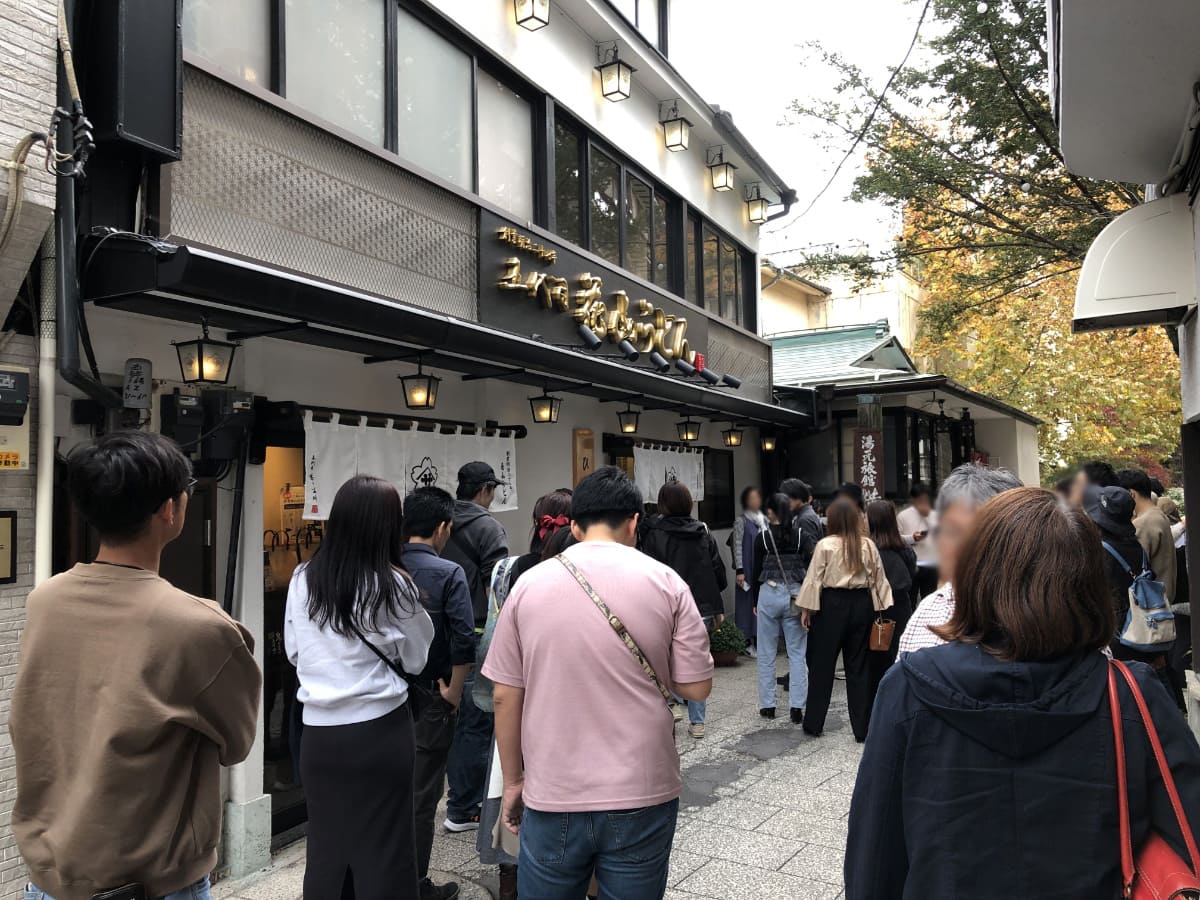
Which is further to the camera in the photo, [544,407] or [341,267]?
[544,407]

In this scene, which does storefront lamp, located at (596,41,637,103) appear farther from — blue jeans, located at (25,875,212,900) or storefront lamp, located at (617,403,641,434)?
blue jeans, located at (25,875,212,900)

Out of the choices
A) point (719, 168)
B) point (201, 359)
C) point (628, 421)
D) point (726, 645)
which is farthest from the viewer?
point (719, 168)

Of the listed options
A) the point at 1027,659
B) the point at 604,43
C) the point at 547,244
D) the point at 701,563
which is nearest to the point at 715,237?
the point at 604,43

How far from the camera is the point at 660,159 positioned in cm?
1196

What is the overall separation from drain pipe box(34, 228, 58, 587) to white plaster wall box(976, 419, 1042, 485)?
64.9ft

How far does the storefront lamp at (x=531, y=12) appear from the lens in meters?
8.63

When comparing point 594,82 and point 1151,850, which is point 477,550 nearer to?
point 1151,850

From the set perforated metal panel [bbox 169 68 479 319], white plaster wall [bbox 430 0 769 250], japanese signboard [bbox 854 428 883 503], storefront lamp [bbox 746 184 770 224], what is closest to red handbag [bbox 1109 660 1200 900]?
perforated metal panel [bbox 169 68 479 319]

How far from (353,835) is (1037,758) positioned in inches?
114

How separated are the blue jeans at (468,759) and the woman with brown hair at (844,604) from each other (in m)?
3.35

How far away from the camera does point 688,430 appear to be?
40.5ft

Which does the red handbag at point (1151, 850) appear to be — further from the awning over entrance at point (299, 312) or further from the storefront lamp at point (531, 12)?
the storefront lamp at point (531, 12)

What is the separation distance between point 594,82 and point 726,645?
24.1 feet

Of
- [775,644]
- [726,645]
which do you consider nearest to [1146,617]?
[775,644]
